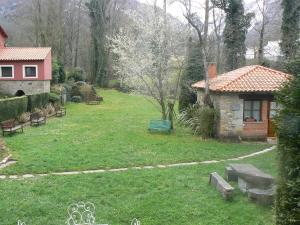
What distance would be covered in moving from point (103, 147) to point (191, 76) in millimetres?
12943

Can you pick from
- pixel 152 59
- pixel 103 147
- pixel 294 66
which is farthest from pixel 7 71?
pixel 294 66

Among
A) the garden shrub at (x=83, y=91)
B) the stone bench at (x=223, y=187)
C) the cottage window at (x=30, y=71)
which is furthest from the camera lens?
the garden shrub at (x=83, y=91)

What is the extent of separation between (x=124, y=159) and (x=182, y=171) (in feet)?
8.90

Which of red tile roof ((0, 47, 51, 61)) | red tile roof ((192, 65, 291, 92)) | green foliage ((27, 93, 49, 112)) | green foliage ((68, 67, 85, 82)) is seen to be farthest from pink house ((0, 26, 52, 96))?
red tile roof ((192, 65, 291, 92))

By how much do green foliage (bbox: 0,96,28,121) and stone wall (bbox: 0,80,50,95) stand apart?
9.14m

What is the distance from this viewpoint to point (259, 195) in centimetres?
1001

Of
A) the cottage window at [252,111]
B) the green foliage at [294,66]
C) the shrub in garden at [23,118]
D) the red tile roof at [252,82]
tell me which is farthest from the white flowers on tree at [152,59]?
the green foliage at [294,66]

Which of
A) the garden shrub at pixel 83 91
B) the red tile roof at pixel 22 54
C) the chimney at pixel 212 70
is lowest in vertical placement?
the garden shrub at pixel 83 91

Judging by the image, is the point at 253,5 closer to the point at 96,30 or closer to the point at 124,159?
the point at 96,30

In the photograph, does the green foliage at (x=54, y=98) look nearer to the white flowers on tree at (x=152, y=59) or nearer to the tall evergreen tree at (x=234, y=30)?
the white flowers on tree at (x=152, y=59)

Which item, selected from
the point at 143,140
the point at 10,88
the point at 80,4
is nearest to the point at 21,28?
the point at 80,4

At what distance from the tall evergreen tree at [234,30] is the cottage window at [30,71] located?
55.0ft

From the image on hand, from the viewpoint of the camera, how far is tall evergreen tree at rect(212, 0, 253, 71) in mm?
31281

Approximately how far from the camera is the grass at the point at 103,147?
581 inches
